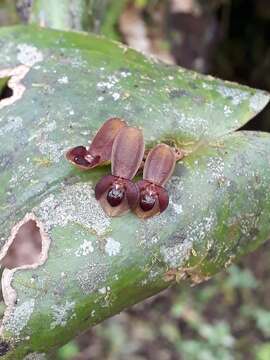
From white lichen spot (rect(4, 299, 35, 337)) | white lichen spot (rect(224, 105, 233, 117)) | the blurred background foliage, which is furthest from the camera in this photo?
the blurred background foliage

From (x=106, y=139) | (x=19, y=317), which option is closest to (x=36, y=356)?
(x=19, y=317)

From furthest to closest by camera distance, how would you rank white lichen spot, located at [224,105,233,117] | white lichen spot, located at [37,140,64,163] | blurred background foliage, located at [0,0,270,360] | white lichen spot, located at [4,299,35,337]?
blurred background foliage, located at [0,0,270,360]
white lichen spot, located at [224,105,233,117]
white lichen spot, located at [37,140,64,163]
white lichen spot, located at [4,299,35,337]

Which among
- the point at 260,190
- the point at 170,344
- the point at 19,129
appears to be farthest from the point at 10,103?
the point at 170,344

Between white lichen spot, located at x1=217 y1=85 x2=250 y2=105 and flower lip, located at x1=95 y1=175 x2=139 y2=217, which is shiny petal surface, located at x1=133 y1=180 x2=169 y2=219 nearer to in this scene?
flower lip, located at x1=95 y1=175 x2=139 y2=217

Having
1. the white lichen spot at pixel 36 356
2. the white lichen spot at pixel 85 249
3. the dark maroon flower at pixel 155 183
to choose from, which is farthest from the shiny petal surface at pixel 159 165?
the white lichen spot at pixel 36 356

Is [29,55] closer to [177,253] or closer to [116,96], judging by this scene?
[116,96]

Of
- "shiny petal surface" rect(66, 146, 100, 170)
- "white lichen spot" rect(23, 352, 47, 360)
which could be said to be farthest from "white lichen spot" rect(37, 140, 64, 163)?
"white lichen spot" rect(23, 352, 47, 360)

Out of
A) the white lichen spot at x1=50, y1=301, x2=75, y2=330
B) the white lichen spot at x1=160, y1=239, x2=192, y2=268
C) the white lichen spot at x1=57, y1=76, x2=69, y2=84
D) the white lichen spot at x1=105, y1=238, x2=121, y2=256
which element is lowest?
the white lichen spot at x1=50, y1=301, x2=75, y2=330
